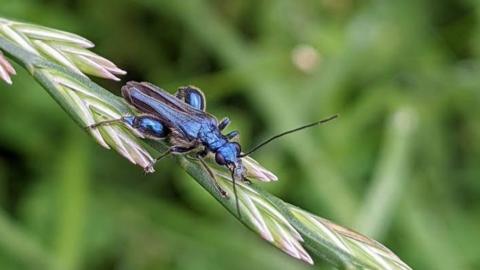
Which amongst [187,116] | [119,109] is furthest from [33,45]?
[187,116]

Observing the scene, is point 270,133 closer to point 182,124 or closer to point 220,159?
point 182,124

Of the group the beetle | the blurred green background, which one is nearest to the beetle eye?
the beetle

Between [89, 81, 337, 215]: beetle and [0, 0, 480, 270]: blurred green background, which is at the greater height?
[0, 0, 480, 270]: blurred green background

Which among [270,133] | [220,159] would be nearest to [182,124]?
[220,159]

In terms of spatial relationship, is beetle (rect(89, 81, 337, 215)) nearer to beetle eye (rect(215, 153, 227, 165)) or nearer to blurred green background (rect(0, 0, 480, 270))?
beetle eye (rect(215, 153, 227, 165))

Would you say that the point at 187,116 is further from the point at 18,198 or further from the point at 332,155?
the point at 18,198

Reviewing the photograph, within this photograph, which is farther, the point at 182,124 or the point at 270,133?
the point at 270,133
